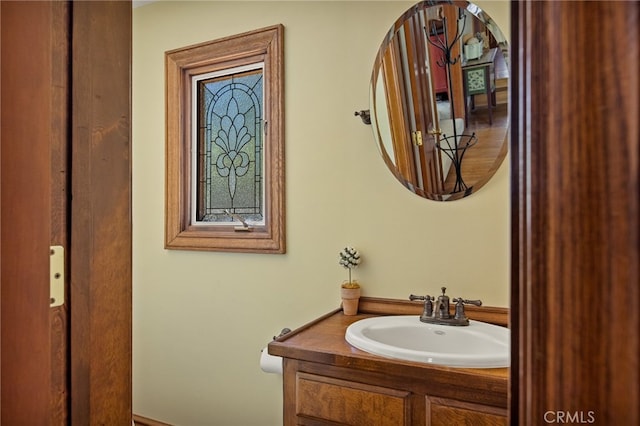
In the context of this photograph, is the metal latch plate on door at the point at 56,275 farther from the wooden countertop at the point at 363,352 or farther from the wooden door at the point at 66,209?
the wooden countertop at the point at 363,352

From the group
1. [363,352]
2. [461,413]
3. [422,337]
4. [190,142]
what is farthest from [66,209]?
[190,142]

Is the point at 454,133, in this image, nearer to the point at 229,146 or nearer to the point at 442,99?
the point at 442,99

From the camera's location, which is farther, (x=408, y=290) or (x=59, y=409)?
(x=408, y=290)

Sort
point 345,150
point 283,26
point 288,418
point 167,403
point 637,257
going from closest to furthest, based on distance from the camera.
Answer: point 637,257 < point 288,418 < point 345,150 < point 283,26 < point 167,403

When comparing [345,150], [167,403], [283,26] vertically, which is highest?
[283,26]

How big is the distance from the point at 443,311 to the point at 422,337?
4.8 inches

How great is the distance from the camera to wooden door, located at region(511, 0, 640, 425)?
0.29 metres

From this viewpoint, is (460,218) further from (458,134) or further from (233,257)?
(233,257)

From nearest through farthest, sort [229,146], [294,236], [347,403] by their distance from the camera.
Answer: [347,403], [294,236], [229,146]

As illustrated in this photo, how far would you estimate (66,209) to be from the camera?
1.81 ft

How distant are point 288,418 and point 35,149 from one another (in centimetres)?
110

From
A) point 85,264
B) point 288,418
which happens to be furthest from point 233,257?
point 85,264

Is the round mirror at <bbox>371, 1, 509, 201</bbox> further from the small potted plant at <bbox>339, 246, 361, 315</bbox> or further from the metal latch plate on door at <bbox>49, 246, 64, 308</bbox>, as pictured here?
the metal latch plate on door at <bbox>49, 246, 64, 308</bbox>

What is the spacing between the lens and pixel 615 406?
0.31 m
